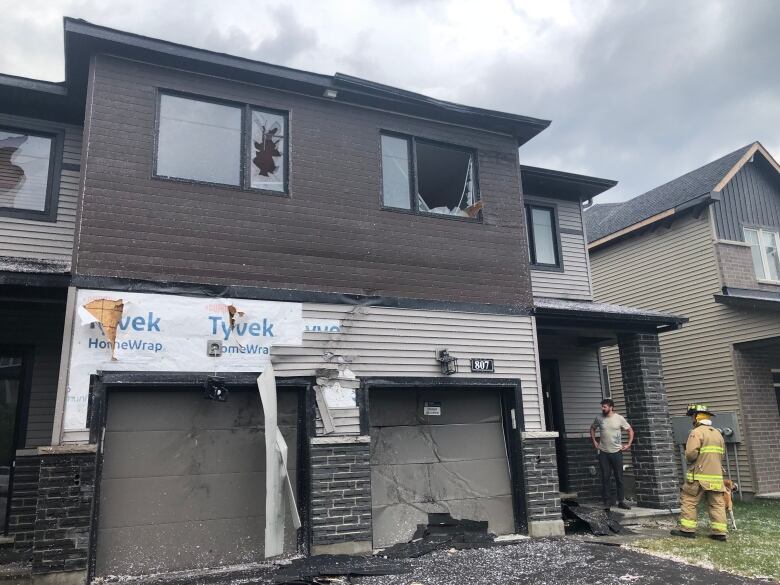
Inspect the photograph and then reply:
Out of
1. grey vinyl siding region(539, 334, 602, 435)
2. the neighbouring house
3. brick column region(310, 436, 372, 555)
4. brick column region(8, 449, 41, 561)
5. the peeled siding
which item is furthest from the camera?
the neighbouring house

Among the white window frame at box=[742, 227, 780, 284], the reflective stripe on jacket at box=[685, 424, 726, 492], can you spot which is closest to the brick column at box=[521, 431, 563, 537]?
the reflective stripe on jacket at box=[685, 424, 726, 492]

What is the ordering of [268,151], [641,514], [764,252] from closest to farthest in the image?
[268,151] → [641,514] → [764,252]

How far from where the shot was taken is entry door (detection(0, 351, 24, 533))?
339 inches

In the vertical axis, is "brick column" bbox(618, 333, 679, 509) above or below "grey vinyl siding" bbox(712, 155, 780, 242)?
below

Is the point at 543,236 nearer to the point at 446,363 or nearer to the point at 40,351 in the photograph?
the point at 446,363

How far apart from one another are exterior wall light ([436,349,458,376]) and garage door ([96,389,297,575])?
2.30 meters

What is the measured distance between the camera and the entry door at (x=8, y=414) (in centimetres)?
861

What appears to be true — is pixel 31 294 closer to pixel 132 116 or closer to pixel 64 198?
pixel 64 198

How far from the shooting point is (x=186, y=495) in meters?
7.71

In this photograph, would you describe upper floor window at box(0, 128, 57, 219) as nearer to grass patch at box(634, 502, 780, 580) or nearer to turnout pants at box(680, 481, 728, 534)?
grass patch at box(634, 502, 780, 580)

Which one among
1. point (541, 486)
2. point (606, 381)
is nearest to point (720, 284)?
point (606, 381)

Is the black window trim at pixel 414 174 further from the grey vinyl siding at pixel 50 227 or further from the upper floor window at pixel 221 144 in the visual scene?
the grey vinyl siding at pixel 50 227

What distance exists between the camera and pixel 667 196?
1717cm

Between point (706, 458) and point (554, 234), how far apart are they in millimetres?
5338
